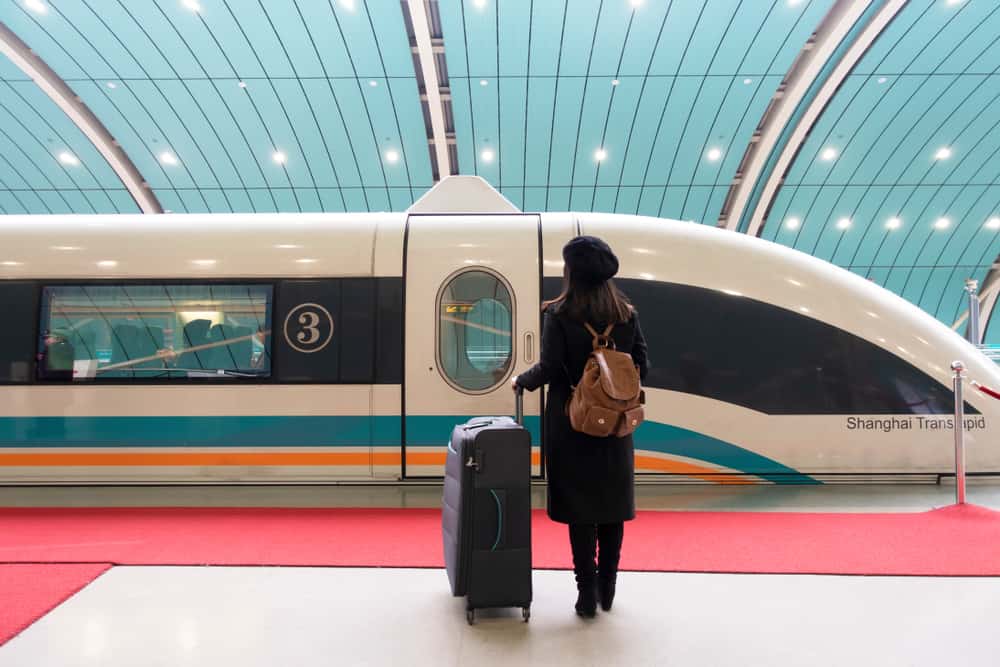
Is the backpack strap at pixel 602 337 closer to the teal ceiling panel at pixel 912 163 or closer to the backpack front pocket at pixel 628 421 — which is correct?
the backpack front pocket at pixel 628 421

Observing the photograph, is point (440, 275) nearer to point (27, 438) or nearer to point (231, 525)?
point (231, 525)

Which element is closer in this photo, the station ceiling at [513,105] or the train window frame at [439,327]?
the train window frame at [439,327]

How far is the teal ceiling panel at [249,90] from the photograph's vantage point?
599 inches

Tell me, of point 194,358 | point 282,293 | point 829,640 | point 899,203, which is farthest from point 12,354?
point 899,203

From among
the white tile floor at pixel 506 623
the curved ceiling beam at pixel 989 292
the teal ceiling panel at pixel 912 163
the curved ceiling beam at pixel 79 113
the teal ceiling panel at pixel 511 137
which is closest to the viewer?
the white tile floor at pixel 506 623

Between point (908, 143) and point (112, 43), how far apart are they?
22802mm

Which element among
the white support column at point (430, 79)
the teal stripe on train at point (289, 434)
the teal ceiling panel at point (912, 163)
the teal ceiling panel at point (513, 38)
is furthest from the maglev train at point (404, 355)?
the teal ceiling panel at point (912, 163)

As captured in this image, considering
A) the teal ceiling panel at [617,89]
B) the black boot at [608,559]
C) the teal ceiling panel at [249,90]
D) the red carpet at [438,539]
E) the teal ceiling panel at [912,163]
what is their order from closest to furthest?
1. the black boot at [608,559]
2. the red carpet at [438,539]
3. the teal ceiling panel at [617,89]
4. the teal ceiling panel at [249,90]
5. the teal ceiling panel at [912,163]

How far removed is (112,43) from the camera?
15891 millimetres

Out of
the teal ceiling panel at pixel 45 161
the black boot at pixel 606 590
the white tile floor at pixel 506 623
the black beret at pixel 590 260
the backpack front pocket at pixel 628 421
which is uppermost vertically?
the teal ceiling panel at pixel 45 161

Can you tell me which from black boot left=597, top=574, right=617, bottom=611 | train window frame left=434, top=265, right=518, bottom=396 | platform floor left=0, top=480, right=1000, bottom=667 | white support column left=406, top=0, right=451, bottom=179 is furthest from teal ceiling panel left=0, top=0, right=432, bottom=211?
black boot left=597, top=574, right=617, bottom=611

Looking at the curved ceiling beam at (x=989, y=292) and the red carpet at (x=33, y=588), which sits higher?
the curved ceiling beam at (x=989, y=292)

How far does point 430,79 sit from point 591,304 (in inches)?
597

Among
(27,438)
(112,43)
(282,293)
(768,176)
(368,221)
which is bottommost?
(27,438)
